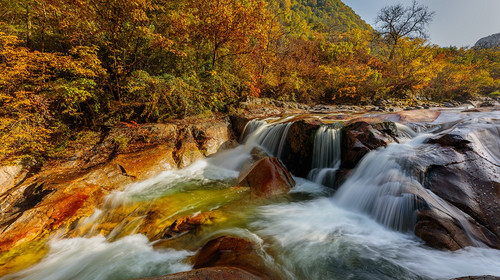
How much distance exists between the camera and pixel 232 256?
254 cm

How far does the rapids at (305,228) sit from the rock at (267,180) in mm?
253

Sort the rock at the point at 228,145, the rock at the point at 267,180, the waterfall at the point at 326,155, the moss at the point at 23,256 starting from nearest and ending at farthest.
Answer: the moss at the point at 23,256 < the rock at the point at 267,180 < the waterfall at the point at 326,155 < the rock at the point at 228,145

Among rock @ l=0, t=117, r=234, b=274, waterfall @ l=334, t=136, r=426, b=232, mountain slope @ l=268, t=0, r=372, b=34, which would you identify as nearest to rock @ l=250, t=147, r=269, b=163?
rock @ l=0, t=117, r=234, b=274

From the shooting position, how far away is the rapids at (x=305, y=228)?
2.68m

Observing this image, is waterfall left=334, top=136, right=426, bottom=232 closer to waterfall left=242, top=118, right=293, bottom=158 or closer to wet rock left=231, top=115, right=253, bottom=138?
waterfall left=242, top=118, right=293, bottom=158

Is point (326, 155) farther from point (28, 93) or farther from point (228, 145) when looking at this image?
point (28, 93)

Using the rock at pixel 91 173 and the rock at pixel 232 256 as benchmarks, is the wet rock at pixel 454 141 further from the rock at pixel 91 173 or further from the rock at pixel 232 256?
the rock at pixel 91 173

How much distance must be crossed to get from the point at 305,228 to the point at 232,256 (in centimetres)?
176

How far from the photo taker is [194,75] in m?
8.13

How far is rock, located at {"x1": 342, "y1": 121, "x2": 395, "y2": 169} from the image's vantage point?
194 inches

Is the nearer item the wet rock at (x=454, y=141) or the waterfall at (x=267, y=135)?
the wet rock at (x=454, y=141)

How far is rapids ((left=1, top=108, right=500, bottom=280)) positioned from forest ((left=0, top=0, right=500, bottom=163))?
332 centimetres

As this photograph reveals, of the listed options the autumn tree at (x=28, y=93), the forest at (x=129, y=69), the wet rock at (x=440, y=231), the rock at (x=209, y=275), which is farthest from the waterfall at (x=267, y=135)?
the autumn tree at (x=28, y=93)

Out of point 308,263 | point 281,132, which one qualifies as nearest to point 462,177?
point 308,263
